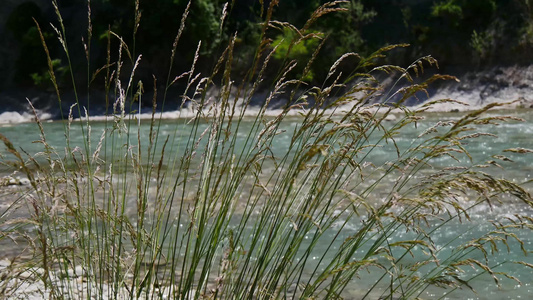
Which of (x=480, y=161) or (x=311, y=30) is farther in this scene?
(x=311, y=30)

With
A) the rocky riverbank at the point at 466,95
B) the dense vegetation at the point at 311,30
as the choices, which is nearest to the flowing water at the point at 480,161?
the rocky riverbank at the point at 466,95

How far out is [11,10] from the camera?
24.7 metres

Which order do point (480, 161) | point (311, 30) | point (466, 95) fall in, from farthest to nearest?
point (311, 30), point (466, 95), point (480, 161)

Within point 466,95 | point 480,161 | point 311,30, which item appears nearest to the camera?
point 480,161

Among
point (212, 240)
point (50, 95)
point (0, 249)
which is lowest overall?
point (50, 95)

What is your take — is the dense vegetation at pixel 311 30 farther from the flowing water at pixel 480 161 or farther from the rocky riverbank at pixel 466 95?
the flowing water at pixel 480 161

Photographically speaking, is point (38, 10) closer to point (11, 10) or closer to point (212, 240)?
point (11, 10)

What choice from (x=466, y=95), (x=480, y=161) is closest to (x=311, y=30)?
(x=466, y=95)

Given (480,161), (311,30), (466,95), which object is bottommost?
(466,95)

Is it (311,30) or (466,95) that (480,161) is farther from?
(311,30)

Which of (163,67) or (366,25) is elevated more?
(366,25)

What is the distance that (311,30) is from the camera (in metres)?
20.9

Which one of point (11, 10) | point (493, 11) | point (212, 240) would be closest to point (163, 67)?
point (11, 10)

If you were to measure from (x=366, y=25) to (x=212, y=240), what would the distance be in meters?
21.2
